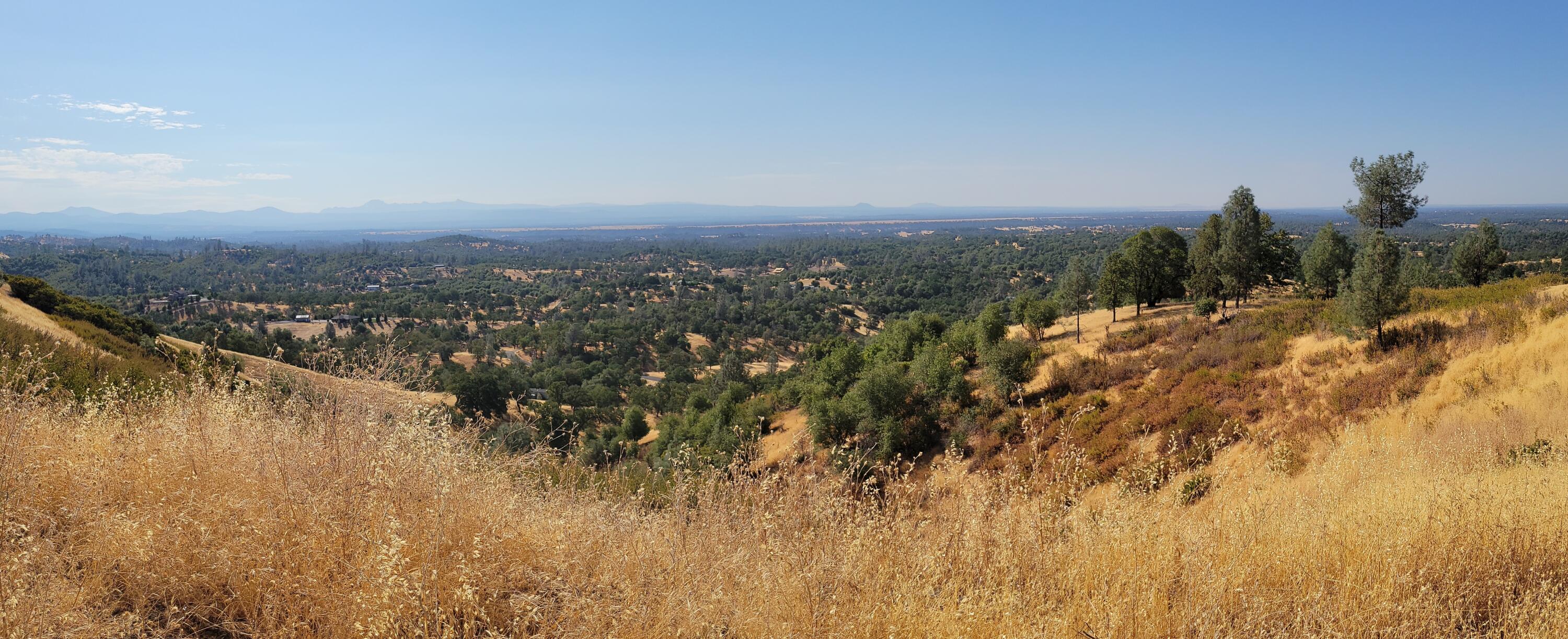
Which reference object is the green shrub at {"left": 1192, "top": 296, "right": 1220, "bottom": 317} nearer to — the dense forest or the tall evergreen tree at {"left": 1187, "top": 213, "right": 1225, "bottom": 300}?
the dense forest

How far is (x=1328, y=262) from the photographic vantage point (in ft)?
88.6

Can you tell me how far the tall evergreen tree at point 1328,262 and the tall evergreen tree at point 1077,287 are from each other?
876cm

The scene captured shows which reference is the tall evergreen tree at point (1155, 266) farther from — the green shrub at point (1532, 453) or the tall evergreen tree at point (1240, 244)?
the green shrub at point (1532, 453)

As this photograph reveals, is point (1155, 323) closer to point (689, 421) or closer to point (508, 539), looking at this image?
point (689, 421)

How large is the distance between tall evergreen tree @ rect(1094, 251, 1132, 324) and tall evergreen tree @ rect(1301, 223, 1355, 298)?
6.96 metres

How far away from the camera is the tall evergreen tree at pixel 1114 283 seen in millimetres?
29547

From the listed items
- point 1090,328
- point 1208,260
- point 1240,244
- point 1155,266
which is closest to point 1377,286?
point 1240,244

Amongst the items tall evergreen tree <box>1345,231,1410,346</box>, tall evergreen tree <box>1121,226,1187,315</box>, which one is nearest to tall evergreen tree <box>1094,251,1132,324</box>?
tall evergreen tree <box>1121,226,1187,315</box>

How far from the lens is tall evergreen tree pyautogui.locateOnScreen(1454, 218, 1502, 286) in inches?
1132

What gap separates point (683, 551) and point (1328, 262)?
1311 inches

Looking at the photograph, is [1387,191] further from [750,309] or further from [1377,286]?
[750,309]

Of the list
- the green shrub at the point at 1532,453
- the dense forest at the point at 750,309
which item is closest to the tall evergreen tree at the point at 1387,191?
the dense forest at the point at 750,309

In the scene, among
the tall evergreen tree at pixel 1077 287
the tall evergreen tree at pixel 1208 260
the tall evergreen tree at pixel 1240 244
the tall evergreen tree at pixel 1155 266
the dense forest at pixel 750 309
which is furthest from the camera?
the tall evergreen tree at pixel 1155 266

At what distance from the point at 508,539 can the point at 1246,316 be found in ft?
85.9
